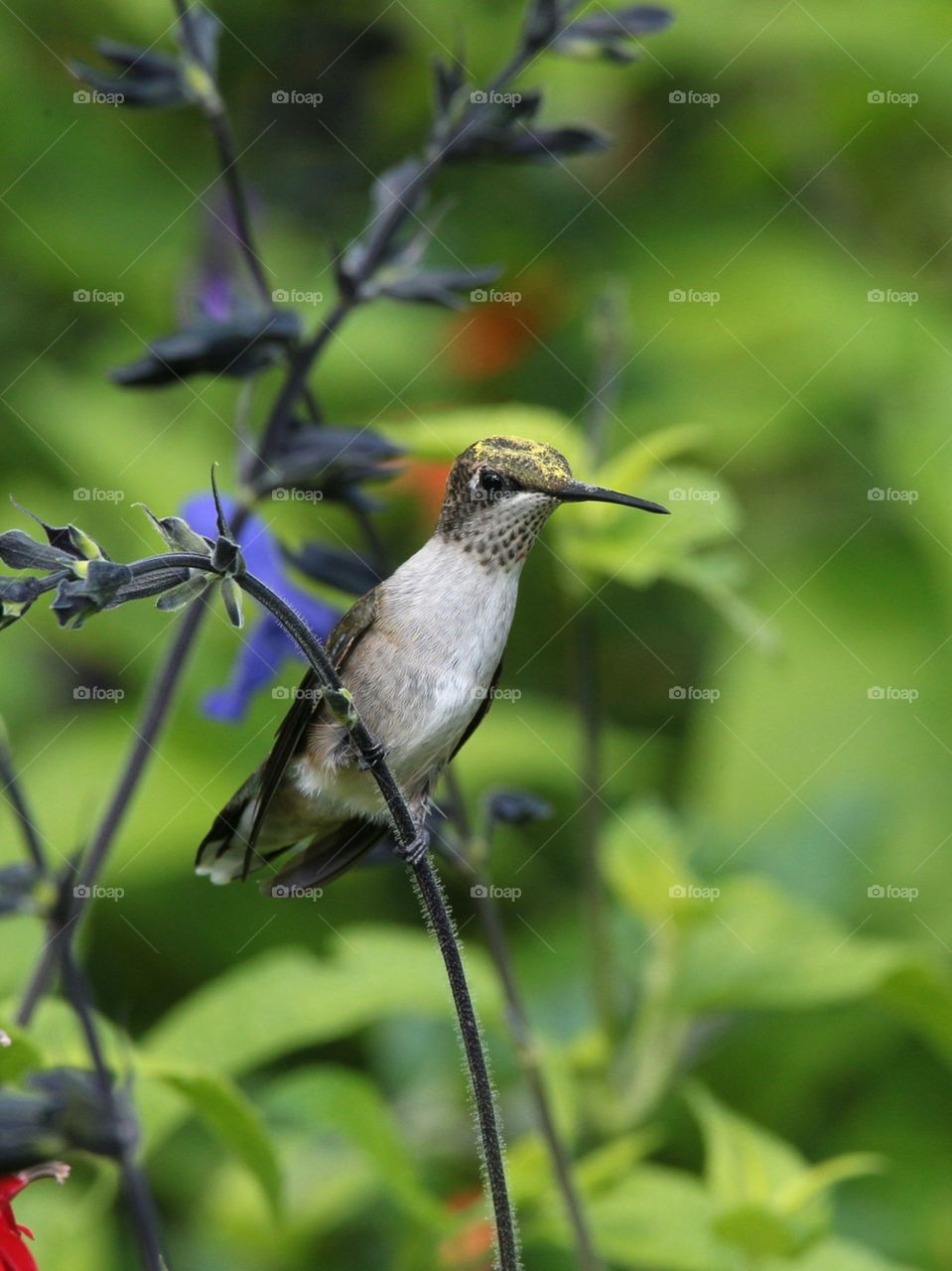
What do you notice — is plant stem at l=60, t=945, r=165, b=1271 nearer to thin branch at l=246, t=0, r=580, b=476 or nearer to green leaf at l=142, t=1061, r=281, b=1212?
green leaf at l=142, t=1061, r=281, b=1212

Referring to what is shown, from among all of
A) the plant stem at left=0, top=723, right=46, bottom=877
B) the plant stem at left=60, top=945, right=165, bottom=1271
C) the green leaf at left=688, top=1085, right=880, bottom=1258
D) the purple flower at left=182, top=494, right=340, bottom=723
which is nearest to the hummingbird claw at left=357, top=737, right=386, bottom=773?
the plant stem at left=60, top=945, right=165, bottom=1271

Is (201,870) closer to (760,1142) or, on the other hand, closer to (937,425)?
(760,1142)

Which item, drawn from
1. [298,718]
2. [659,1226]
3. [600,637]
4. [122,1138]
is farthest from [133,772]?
[600,637]

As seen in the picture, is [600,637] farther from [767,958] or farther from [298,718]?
[298,718]

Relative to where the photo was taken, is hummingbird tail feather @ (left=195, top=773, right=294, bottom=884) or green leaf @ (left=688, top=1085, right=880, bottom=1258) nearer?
hummingbird tail feather @ (left=195, top=773, right=294, bottom=884)

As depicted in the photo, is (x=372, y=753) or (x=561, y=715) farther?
(x=561, y=715)

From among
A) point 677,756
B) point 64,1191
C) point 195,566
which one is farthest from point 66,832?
point 195,566
